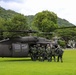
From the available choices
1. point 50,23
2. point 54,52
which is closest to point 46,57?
point 54,52

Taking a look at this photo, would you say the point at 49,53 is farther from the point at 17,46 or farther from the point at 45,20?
the point at 45,20

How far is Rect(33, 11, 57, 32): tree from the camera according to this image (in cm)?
8850

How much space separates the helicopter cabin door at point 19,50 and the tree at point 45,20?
55486 millimetres

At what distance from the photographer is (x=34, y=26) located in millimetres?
94688

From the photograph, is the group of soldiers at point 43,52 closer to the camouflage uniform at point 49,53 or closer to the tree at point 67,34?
the camouflage uniform at point 49,53

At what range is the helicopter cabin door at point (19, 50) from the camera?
29.9m

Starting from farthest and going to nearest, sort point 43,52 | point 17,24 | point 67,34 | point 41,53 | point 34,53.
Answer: point 67,34 < point 17,24 < point 34,53 < point 41,53 < point 43,52

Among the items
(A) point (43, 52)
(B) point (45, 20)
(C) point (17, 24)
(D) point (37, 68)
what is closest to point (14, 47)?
(A) point (43, 52)

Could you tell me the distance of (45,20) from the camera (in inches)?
3620

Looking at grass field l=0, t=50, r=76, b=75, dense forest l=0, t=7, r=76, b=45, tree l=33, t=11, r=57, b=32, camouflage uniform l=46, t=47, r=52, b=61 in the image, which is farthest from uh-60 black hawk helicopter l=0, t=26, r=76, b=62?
tree l=33, t=11, r=57, b=32

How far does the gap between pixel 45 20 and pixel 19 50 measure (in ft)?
205

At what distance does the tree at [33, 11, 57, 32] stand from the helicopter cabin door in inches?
2184

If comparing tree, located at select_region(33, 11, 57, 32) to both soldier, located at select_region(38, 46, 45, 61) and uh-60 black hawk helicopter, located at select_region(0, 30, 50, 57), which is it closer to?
uh-60 black hawk helicopter, located at select_region(0, 30, 50, 57)

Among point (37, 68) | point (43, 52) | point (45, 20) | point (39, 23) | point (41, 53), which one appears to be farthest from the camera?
point (39, 23)
